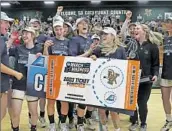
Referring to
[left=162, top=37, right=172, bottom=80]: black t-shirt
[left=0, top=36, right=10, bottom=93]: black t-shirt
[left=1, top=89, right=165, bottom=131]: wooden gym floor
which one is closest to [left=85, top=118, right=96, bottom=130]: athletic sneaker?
[left=1, top=89, right=165, bottom=131]: wooden gym floor

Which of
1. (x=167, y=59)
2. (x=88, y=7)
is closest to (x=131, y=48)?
(x=167, y=59)

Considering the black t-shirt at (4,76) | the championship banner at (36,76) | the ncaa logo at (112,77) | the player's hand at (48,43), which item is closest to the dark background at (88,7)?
the player's hand at (48,43)

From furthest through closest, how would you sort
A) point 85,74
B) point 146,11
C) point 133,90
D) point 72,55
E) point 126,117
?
point 146,11 → point 126,117 → point 72,55 → point 85,74 → point 133,90

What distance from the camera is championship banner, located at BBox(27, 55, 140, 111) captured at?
13.4 feet

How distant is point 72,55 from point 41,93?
2.14 feet

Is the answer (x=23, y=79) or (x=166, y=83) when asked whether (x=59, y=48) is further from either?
(x=166, y=83)

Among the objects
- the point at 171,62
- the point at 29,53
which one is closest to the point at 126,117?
the point at 171,62

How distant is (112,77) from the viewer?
13.6ft

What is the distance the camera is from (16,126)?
438 centimetres

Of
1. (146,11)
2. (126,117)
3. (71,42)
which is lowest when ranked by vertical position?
(126,117)

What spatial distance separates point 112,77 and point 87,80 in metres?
0.34

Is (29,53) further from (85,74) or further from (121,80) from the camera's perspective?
(121,80)

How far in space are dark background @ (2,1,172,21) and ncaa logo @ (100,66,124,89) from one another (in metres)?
12.5

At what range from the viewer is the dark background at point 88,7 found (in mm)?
16422
